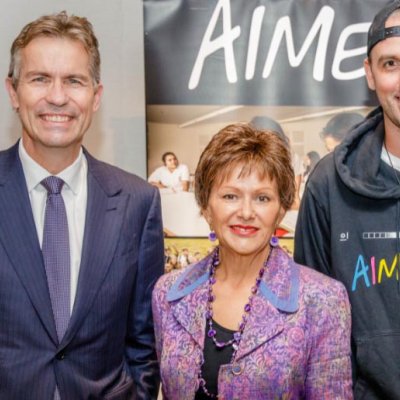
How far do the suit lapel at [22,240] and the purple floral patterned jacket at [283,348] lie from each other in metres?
0.35

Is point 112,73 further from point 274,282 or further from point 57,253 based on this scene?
point 274,282

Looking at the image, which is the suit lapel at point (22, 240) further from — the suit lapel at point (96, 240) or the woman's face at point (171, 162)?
the woman's face at point (171, 162)

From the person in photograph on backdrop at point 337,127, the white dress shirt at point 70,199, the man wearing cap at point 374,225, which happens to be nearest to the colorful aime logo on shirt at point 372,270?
the man wearing cap at point 374,225

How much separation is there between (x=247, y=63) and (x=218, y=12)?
0.24 m

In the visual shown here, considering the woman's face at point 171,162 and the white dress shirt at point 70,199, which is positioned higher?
the woman's face at point 171,162

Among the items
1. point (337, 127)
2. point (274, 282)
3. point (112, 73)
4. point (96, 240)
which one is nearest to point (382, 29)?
point (274, 282)

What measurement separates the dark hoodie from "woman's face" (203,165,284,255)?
0.36 metres

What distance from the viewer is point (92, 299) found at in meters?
1.91

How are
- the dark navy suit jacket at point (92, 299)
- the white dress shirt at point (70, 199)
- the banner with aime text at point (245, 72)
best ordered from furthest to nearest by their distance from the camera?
the banner with aime text at point (245, 72) → the white dress shirt at point (70, 199) → the dark navy suit jacket at point (92, 299)

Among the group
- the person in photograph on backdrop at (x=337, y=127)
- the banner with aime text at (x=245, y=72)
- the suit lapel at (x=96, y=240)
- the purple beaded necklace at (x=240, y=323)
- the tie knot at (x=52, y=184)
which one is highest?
the banner with aime text at (x=245, y=72)

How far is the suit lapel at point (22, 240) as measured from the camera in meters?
1.83

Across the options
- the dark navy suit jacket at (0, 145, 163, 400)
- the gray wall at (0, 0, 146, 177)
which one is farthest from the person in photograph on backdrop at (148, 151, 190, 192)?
the dark navy suit jacket at (0, 145, 163, 400)

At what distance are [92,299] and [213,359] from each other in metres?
0.39

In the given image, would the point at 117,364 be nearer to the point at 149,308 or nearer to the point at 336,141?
the point at 149,308
